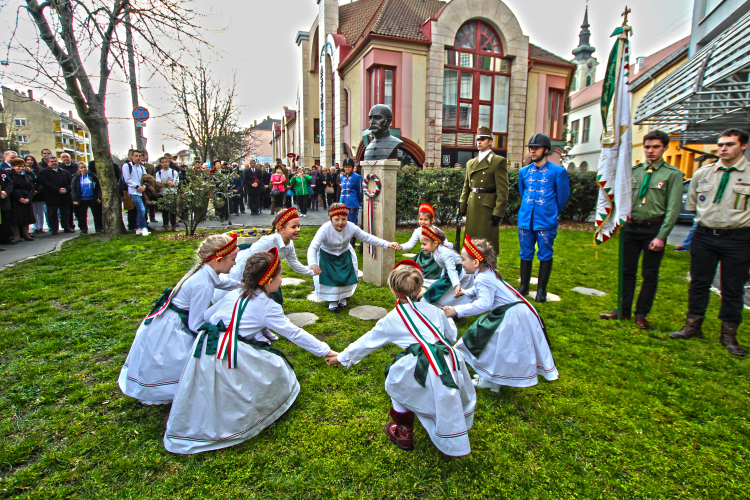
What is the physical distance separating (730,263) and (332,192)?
46.3 feet

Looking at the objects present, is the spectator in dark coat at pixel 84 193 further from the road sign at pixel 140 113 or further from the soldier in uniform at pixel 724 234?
the soldier in uniform at pixel 724 234

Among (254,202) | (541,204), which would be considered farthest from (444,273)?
(254,202)

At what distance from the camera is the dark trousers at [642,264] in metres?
4.37

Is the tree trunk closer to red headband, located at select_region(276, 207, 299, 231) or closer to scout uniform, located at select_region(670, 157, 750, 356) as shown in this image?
red headband, located at select_region(276, 207, 299, 231)

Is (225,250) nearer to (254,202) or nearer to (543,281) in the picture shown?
(543,281)

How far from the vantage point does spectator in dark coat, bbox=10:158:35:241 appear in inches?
346

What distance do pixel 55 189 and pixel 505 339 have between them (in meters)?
11.3

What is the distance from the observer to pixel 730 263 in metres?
3.84

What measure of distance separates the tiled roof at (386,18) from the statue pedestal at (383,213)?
14405 mm

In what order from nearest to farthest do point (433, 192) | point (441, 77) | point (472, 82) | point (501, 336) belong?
point (501, 336), point (433, 192), point (441, 77), point (472, 82)

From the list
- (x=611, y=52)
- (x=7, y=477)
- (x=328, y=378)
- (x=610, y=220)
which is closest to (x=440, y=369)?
(x=328, y=378)

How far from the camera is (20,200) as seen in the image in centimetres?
882

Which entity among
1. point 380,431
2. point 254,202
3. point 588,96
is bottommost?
point 380,431

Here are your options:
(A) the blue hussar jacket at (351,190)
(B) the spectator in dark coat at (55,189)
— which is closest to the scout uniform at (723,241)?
(A) the blue hussar jacket at (351,190)
